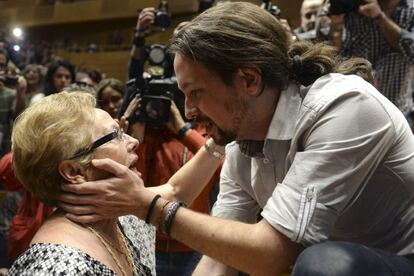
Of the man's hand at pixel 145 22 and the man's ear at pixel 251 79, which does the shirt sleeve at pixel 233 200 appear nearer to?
the man's ear at pixel 251 79

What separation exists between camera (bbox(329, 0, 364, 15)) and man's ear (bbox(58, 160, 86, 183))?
4.32ft

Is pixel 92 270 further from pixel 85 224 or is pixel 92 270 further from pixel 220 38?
pixel 220 38

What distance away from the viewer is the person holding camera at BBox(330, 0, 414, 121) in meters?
2.16

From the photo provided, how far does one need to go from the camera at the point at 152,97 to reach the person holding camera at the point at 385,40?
28.4 inches

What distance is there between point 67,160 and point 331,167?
583mm

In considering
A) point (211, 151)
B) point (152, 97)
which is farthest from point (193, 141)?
point (211, 151)

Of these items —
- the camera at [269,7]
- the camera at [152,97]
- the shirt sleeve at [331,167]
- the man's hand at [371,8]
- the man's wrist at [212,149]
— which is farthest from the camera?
the camera at [269,7]

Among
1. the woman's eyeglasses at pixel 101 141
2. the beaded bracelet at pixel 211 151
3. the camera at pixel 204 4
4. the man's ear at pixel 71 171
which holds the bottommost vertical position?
the beaded bracelet at pixel 211 151

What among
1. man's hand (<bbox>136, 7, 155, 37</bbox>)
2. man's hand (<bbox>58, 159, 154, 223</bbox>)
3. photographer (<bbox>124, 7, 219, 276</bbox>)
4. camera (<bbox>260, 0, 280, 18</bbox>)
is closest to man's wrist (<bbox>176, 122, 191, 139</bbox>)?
photographer (<bbox>124, 7, 219, 276</bbox>)

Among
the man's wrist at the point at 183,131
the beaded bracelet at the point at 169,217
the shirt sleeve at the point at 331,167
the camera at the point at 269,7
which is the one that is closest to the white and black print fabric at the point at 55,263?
the beaded bracelet at the point at 169,217

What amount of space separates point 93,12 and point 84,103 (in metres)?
7.45

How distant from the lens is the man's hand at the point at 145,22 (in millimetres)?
2443

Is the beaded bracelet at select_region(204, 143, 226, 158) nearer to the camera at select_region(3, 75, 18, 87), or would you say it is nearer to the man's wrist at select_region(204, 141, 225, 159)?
the man's wrist at select_region(204, 141, 225, 159)

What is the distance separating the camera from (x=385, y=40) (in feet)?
7.39
